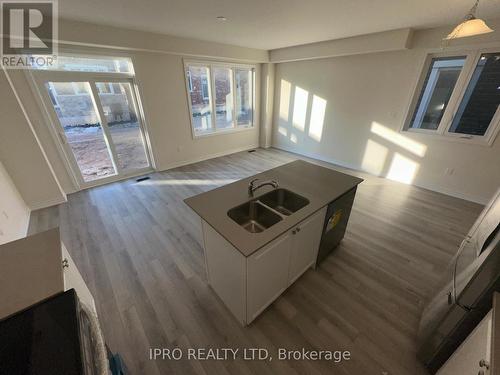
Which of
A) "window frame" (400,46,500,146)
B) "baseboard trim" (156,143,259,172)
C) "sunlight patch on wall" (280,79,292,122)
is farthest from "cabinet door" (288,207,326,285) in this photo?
"sunlight patch on wall" (280,79,292,122)

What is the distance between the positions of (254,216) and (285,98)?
185 inches

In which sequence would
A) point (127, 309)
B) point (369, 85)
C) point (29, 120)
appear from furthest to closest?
point (369, 85)
point (29, 120)
point (127, 309)

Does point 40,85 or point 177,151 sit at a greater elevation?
point 40,85

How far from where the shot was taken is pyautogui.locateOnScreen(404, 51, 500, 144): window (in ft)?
9.61

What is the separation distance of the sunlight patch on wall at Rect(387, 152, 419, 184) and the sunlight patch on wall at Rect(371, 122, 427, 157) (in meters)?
0.19

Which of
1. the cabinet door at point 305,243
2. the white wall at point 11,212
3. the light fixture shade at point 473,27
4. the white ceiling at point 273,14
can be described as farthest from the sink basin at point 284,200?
the white wall at point 11,212

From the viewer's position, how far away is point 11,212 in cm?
248

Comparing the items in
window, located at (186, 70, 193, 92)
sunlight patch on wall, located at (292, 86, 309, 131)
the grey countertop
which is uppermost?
window, located at (186, 70, 193, 92)

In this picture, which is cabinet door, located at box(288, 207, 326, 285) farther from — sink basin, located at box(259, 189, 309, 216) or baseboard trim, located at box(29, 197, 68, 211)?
baseboard trim, located at box(29, 197, 68, 211)

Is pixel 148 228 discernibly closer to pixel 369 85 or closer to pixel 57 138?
pixel 57 138

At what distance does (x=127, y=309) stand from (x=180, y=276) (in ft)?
1.61

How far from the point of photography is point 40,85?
2.90m

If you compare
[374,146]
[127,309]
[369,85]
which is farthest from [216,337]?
[369,85]

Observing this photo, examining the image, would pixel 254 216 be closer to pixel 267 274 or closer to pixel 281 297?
pixel 267 274
